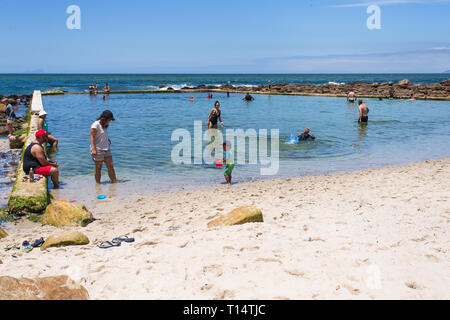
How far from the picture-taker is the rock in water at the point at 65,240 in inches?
214

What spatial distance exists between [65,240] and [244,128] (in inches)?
613

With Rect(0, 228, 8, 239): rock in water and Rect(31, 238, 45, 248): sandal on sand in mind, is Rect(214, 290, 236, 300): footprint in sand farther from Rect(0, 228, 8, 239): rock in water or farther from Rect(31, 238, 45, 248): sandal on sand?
Rect(0, 228, 8, 239): rock in water

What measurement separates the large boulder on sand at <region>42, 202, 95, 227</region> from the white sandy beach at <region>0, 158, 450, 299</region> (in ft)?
0.72

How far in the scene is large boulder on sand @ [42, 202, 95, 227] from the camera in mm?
6820

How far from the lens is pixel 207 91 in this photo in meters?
55.4

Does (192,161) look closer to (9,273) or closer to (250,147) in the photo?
(250,147)

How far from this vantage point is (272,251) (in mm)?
4859

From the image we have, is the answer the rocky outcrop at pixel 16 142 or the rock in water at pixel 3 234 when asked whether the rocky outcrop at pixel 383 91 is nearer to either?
the rocky outcrop at pixel 16 142

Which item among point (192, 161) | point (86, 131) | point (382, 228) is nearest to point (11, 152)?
point (86, 131)

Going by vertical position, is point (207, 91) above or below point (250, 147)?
above

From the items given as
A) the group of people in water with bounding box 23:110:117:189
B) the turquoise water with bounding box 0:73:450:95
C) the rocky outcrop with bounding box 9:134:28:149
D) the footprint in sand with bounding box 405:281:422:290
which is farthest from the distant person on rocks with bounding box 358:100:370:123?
the turquoise water with bounding box 0:73:450:95

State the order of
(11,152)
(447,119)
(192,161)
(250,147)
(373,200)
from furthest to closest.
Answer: (447,119) → (250,147) → (11,152) → (192,161) → (373,200)

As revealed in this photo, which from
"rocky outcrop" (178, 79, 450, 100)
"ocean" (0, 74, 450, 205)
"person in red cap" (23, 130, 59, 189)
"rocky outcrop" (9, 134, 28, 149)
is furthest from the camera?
"rocky outcrop" (178, 79, 450, 100)
